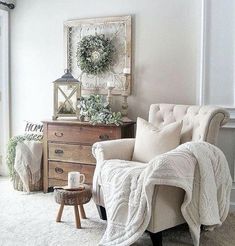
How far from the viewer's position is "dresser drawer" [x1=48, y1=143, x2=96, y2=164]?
3977mm

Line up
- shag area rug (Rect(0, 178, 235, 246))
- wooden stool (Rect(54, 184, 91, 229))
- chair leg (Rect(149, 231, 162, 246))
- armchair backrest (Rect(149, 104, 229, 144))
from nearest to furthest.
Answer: chair leg (Rect(149, 231, 162, 246)), shag area rug (Rect(0, 178, 235, 246)), wooden stool (Rect(54, 184, 91, 229)), armchair backrest (Rect(149, 104, 229, 144))

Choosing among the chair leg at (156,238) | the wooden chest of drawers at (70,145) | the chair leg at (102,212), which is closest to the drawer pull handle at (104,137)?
the wooden chest of drawers at (70,145)

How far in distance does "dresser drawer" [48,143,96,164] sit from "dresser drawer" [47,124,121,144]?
6 cm

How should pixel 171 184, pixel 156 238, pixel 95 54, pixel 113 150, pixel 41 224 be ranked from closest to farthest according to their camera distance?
pixel 171 184, pixel 156 238, pixel 41 224, pixel 113 150, pixel 95 54

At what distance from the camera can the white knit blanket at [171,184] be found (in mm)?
2508

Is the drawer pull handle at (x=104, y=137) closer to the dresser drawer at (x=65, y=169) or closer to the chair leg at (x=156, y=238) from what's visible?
the dresser drawer at (x=65, y=169)

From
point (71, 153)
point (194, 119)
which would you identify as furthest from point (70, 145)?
point (194, 119)

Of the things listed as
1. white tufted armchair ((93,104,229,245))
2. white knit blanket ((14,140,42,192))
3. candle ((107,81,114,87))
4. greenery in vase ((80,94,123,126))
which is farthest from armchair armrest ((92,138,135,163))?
white knit blanket ((14,140,42,192))

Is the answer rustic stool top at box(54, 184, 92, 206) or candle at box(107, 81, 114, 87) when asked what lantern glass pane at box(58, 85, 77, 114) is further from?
rustic stool top at box(54, 184, 92, 206)

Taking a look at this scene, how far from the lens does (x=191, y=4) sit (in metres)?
3.92

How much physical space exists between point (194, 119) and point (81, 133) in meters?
1.23

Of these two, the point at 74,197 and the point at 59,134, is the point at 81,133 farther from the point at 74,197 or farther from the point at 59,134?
the point at 74,197

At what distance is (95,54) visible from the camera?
434 cm

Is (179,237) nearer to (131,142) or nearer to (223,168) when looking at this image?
(223,168)
